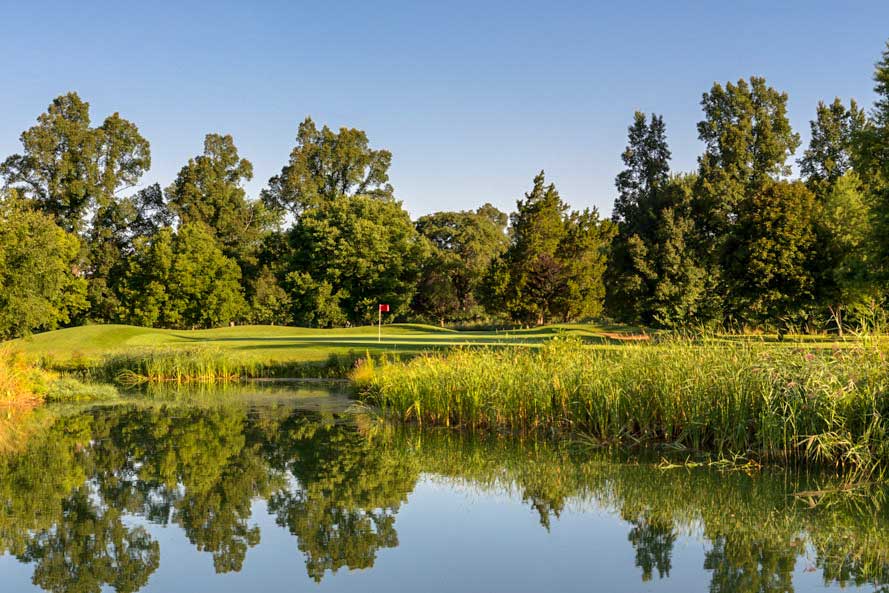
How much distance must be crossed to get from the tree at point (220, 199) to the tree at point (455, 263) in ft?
43.7

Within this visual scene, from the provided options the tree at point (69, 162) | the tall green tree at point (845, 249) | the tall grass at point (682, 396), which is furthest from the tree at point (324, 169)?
the tall grass at point (682, 396)

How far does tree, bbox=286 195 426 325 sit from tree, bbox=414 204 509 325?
1664 millimetres

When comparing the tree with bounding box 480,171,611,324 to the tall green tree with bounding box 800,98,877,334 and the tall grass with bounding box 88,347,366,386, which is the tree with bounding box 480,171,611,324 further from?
the tall grass with bounding box 88,347,366,386

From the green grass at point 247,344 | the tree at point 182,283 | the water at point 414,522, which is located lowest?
the water at point 414,522

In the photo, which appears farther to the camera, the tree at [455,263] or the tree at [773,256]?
the tree at [455,263]

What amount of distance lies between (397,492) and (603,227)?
120 ft

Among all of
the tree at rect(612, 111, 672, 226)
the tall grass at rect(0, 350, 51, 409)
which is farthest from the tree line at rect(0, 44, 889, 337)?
the tall grass at rect(0, 350, 51, 409)

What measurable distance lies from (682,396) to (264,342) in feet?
75.4

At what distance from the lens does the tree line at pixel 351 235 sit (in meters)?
36.8

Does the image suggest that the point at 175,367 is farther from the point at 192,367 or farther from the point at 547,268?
the point at 547,268

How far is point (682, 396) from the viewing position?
11.9 m

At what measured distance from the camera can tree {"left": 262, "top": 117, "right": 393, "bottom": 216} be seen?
60469 mm

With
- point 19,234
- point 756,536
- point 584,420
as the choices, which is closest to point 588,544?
point 756,536

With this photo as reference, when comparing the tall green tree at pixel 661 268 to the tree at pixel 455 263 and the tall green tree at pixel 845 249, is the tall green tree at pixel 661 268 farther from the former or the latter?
the tree at pixel 455 263
